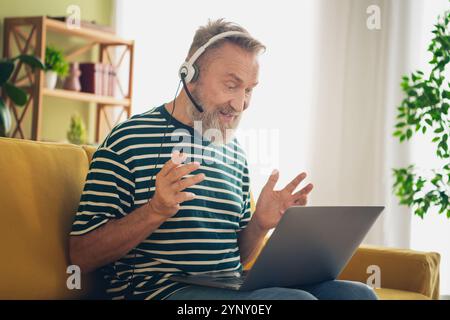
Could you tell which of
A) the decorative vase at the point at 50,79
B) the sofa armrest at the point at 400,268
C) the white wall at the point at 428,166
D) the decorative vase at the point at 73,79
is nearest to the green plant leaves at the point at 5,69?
the decorative vase at the point at 50,79

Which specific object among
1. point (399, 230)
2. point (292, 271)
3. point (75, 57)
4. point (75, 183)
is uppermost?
point (75, 57)

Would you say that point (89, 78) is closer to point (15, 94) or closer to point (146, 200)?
point (15, 94)

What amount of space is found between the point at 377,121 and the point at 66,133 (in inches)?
72.3

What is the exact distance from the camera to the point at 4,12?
12.0 feet

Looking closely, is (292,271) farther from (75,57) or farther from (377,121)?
(75,57)

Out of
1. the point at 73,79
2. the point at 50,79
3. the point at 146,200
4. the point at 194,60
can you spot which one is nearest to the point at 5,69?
the point at 50,79

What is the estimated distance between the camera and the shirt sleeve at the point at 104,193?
1389 millimetres

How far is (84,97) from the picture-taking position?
153 inches

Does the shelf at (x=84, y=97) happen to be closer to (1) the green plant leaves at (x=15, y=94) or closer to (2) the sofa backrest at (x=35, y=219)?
(1) the green plant leaves at (x=15, y=94)

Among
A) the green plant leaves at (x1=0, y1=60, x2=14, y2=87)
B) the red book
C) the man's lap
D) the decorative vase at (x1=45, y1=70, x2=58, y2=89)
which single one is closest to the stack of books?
the red book

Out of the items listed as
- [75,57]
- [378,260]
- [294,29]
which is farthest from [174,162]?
[75,57]

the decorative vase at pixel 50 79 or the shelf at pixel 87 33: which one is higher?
the shelf at pixel 87 33

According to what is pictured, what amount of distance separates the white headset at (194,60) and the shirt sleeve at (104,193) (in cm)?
26

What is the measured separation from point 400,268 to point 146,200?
96 cm
